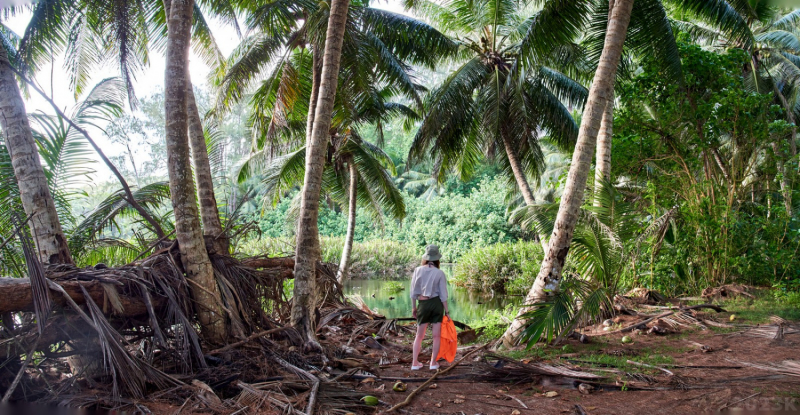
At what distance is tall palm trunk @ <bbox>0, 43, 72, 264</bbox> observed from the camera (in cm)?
478

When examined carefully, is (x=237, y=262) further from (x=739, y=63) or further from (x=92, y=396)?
(x=739, y=63)

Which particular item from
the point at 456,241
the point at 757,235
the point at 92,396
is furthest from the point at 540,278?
the point at 456,241

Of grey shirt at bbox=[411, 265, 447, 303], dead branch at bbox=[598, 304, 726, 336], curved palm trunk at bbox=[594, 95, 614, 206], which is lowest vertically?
dead branch at bbox=[598, 304, 726, 336]

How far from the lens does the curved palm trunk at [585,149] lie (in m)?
5.63

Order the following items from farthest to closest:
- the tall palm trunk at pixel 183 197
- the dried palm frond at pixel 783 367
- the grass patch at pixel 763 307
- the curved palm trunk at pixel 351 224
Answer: the curved palm trunk at pixel 351 224 < the grass patch at pixel 763 307 < the tall palm trunk at pixel 183 197 < the dried palm frond at pixel 783 367

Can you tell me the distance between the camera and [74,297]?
412 cm

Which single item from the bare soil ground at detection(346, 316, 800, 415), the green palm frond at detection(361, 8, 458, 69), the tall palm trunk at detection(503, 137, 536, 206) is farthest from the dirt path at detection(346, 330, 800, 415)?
the green palm frond at detection(361, 8, 458, 69)

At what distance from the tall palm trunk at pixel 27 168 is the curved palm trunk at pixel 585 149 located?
4.87 meters

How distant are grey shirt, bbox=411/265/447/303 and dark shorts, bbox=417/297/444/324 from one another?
0.06 m

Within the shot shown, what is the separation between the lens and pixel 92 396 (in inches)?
146

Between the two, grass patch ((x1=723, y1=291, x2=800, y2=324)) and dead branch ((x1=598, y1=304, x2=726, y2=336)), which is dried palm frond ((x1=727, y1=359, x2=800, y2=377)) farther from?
grass patch ((x1=723, y1=291, x2=800, y2=324))

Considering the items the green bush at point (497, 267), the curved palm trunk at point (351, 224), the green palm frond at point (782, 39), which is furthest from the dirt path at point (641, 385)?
the green palm frond at point (782, 39)

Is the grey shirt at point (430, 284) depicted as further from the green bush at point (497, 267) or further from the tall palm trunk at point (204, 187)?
the green bush at point (497, 267)

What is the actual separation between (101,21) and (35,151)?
9.75 ft
